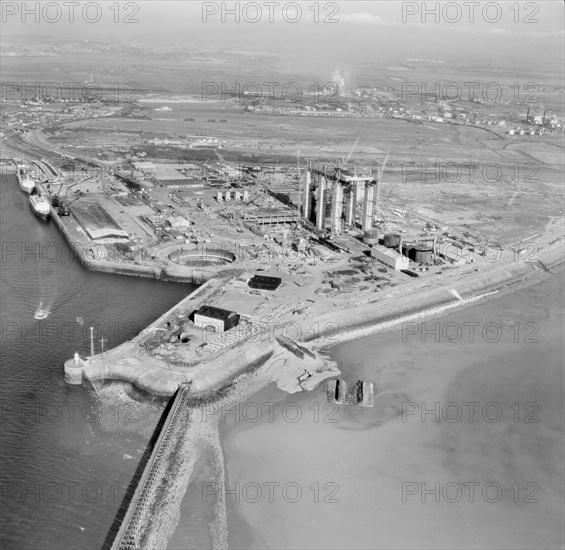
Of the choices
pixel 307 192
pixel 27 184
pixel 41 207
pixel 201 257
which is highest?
pixel 307 192

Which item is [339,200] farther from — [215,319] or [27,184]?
[27,184]

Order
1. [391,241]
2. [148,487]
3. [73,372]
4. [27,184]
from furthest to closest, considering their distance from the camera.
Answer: [27,184] → [391,241] → [73,372] → [148,487]

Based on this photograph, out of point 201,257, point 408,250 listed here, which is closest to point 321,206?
point 408,250

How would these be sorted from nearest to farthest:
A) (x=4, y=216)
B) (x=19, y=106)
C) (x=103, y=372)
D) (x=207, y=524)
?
(x=207, y=524) → (x=103, y=372) → (x=4, y=216) → (x=19, y=106)

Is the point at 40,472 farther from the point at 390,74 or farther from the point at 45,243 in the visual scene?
the point at 390,74

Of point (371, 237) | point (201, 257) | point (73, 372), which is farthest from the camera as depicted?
point (371, 237)

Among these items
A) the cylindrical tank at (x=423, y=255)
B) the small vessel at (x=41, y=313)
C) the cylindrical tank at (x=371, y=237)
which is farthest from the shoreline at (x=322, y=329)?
the cylindrical tank at (x=371, y=237)

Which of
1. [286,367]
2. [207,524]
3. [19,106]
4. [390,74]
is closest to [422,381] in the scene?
[286,367]
